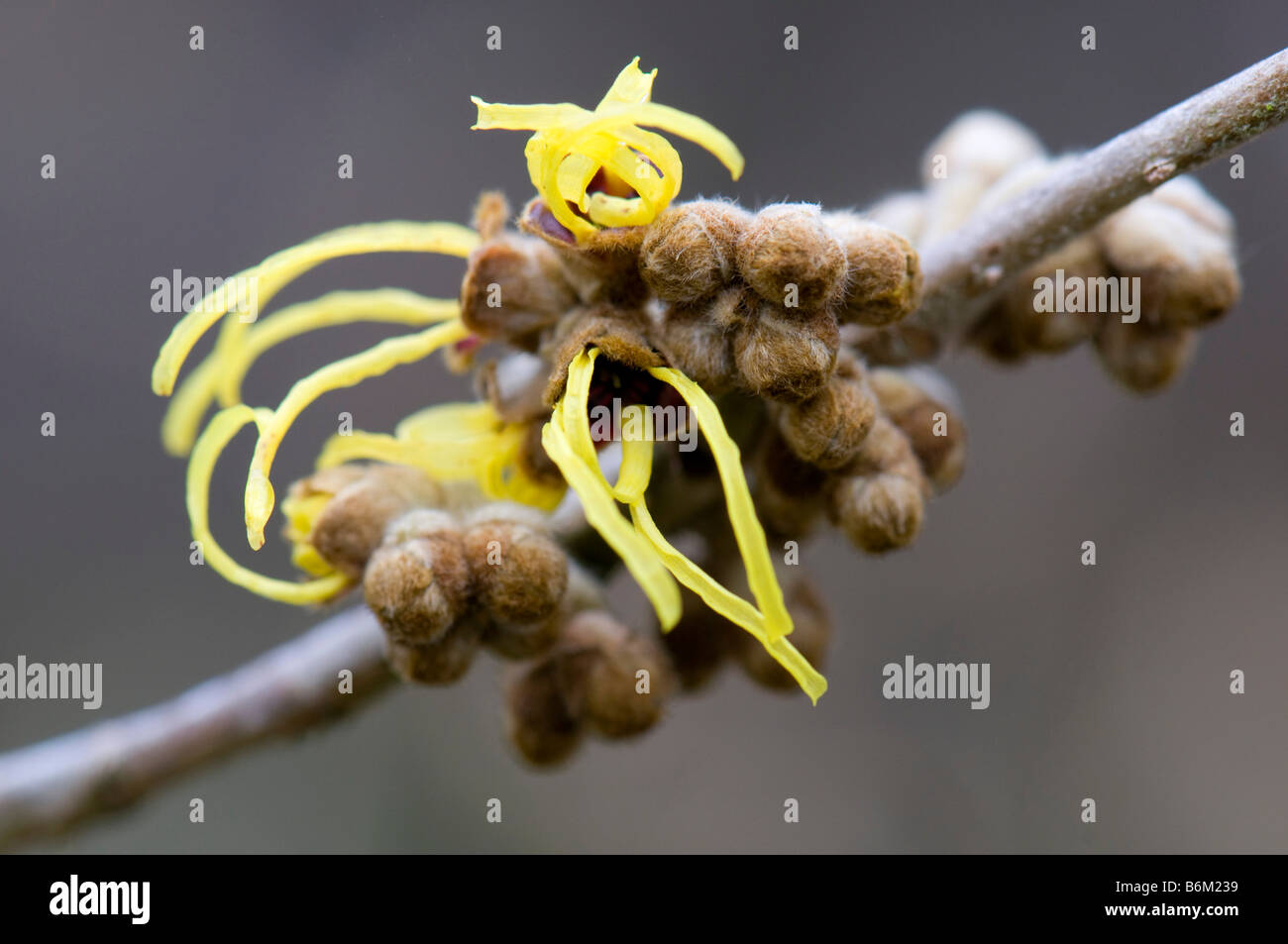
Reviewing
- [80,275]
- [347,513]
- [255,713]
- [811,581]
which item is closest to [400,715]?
[80,275]

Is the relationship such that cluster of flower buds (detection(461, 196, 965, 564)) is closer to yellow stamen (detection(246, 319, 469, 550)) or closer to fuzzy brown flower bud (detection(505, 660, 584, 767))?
yellow stamen (detection(246, 319, 469, 550))

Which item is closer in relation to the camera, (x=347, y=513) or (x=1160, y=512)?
(x=347, y=513)

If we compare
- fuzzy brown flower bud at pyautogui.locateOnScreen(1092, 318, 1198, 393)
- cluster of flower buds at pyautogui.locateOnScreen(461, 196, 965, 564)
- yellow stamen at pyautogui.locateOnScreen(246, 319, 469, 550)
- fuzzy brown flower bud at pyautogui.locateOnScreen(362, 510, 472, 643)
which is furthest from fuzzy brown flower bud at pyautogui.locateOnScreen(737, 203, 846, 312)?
fuzzy brown flower bud at pyautogui.locateOnScreen(1092, 318, 1198, 393)

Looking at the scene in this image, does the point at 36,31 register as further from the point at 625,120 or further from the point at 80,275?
the point at 625,120

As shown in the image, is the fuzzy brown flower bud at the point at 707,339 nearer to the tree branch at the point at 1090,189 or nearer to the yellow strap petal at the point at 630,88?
the yellow strap petal at the point at 630,88

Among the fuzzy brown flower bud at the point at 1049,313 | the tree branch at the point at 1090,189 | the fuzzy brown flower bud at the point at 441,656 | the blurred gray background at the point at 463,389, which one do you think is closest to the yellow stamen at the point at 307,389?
the fuzzy brown flower bud at the point at 441,656
